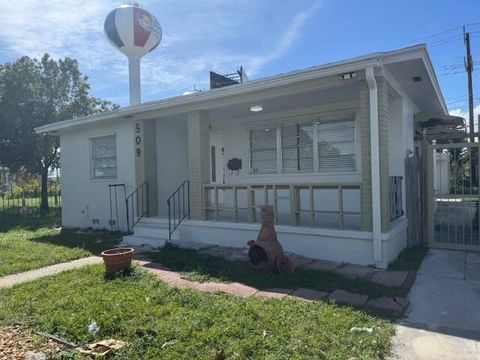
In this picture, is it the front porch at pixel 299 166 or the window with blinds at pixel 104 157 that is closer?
the front porch at pixel 299 166

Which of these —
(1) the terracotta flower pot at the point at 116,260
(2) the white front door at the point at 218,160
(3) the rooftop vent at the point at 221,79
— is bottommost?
(1) the terracotta flower pot at the point at 116,260

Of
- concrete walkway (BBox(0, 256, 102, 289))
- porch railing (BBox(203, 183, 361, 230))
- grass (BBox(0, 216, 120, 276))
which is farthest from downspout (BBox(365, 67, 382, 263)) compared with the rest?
grass (BBox(0, 216, 120, 276))

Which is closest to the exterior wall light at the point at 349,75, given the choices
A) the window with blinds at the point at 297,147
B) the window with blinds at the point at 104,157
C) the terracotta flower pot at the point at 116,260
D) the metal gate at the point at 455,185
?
the metal gate at the point at 455,185

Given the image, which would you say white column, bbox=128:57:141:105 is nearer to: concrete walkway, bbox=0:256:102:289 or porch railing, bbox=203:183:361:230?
porch railing, bbox=203:183:361:230

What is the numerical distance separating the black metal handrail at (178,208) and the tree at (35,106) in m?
10.0

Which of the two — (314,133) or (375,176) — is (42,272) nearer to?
(375,176)

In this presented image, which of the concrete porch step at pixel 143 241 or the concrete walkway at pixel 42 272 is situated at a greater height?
the concrete porch step at pixel 143 241

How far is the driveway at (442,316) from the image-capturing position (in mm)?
3408

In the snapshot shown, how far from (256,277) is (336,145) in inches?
167

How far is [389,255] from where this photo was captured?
6242 mm

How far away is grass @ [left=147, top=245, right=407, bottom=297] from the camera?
16.5 feet

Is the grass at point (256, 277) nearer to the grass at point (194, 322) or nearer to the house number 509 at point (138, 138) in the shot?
the grass at point (194, 322)

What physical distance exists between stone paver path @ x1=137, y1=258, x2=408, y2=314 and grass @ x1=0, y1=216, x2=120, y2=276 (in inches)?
105

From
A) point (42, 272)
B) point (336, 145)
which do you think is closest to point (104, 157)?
point (42, 272)
